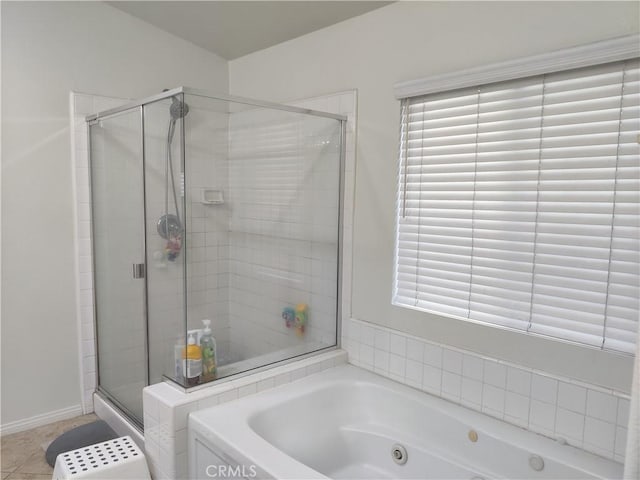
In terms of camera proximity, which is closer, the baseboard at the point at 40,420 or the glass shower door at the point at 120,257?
the glass shower door at the point at 120,257

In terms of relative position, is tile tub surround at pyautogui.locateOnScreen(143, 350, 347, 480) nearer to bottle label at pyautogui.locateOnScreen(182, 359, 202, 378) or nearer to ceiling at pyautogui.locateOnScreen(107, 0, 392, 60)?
bottle label at pyautogui.locateOnScreen(182, 359, 202, 378)

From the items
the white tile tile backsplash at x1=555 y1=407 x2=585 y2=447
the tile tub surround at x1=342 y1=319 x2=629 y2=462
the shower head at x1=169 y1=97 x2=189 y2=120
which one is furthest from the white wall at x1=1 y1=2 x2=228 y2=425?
the white tile tile backsplash at x1=555 y1=407 x2=585 y2=447

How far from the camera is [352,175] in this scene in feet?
8.51

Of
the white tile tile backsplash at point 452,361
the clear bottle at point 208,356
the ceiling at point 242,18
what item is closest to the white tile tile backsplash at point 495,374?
the white tile tile backsplash at point 452,361

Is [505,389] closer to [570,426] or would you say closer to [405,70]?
[570,426]

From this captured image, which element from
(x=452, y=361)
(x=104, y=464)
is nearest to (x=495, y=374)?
(x=452, y=361)

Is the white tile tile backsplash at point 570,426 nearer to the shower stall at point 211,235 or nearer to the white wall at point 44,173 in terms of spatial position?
the shower stall at point 211,235

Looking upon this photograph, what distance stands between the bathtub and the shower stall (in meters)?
0.27

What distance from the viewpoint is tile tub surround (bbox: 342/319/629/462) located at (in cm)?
174

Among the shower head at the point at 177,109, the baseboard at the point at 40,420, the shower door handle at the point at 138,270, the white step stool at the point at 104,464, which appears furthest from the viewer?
the baseboard at the point at 40,420

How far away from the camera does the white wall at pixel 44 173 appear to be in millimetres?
2535

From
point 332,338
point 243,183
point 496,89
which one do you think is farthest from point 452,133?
point 332,338

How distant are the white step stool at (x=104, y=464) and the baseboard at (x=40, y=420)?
0.81m

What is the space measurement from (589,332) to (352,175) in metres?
1.37
